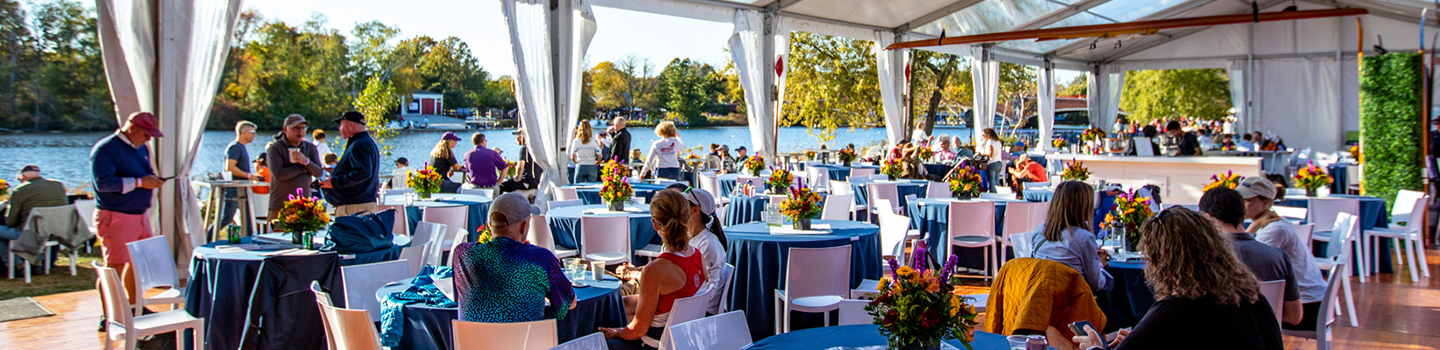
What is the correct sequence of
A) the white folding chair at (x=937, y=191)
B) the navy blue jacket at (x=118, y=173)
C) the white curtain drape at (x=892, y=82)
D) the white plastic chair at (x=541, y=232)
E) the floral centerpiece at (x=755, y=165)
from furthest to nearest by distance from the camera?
the white curtain drape at (x=892, y=82), the floral centerpiece at (x=755, y=165), the white folding chair at (x=937, y=191), the white plastic chair at (x=541, y=232), the navy blue jacket at (x=118, y=173)

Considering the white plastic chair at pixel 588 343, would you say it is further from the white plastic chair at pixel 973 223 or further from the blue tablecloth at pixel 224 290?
the white plastic chair at pixel 973 223

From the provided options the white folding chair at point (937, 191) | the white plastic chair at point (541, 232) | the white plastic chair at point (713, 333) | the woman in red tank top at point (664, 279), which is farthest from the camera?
the white folding chair at point (937, 191)

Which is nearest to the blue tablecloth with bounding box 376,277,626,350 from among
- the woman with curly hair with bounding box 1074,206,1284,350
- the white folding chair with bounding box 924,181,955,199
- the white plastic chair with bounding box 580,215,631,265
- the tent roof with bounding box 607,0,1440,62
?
the woman with curly hair with bounding box 1074,206,1284,350

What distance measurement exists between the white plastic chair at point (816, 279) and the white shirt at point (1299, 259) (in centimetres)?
196

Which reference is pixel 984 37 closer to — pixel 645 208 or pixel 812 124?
pixel 645 208

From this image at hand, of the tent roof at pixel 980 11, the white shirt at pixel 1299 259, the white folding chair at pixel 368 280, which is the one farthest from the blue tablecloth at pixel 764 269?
the tent roof at pixel 980 11

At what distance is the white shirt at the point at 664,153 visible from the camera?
9163mm

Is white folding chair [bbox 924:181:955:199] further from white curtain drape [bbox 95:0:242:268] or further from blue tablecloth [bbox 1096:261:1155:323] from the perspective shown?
white curtain drape [bbox 95:0:242:268]

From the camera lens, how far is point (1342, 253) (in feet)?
16.3

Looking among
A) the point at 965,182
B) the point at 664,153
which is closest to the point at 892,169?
the point at 965,182

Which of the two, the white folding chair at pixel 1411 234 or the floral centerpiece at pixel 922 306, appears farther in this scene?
the white folding chair at pixel 1411 234

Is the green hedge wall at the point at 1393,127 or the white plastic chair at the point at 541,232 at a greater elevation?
the green hedge wall at the point at 1393,127

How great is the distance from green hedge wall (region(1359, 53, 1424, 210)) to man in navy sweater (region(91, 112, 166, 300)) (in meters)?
10.8

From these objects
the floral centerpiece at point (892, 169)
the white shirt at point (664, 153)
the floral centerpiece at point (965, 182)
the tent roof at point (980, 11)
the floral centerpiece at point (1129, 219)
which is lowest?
the floral centerpiece at point (1129, 219)
